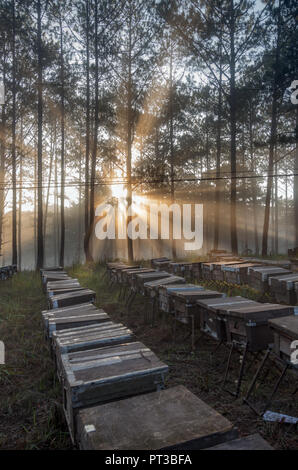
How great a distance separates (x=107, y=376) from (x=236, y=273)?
7.82 m

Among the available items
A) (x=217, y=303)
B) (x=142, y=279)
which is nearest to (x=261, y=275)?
(x=142, y=279)

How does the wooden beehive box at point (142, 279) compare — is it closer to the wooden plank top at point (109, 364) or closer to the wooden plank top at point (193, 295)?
the wooden plank top at point (193, 295)

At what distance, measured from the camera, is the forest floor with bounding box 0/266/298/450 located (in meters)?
3.76

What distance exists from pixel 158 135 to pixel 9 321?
829 inches

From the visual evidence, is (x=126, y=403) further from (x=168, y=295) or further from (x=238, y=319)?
(x=168, y=295)

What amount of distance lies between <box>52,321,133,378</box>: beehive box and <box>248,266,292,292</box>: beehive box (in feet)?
17.9

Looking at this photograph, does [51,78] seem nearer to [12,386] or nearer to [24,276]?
[24,276]

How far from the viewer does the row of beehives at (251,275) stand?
788 centimetres

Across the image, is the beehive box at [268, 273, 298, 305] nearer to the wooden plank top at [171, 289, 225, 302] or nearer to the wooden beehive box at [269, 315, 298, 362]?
the wooden plank top at [171, 289, 225, 302]

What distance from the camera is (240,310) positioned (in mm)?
4719

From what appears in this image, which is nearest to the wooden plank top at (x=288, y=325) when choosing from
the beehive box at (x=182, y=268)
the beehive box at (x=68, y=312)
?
the beehive box at (x=68, y=312)

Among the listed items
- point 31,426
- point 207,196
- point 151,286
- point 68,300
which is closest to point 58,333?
point 31,426

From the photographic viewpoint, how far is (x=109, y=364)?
11.3 ft

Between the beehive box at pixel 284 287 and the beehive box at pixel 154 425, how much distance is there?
5724 mm
